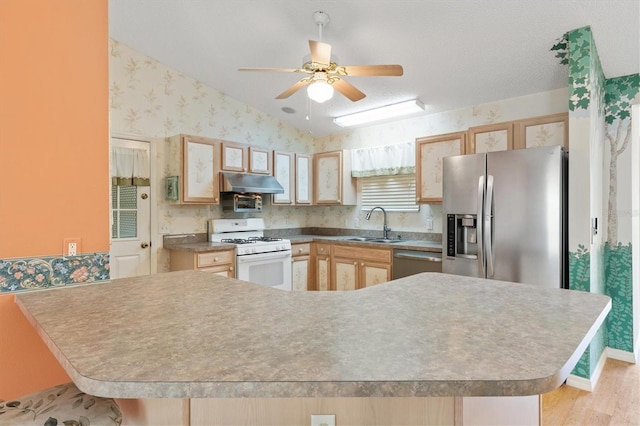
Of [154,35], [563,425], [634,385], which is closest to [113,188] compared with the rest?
[154,35]

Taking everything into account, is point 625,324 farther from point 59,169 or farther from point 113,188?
point 113,188

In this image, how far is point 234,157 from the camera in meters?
4.17

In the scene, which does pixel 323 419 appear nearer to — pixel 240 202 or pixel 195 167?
pixel 195 167

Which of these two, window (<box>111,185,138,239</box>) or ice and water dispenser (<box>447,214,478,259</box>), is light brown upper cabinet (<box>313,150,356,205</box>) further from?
window (<box>111,185,138,239</box>)

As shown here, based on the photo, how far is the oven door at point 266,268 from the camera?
3.88 meters

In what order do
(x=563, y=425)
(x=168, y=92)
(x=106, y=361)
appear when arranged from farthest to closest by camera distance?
(x=168, y=92) < (x=563, y=425) < (x=106, y=361)

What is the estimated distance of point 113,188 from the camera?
3.61 m

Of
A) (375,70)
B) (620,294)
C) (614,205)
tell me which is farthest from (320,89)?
(620,294)

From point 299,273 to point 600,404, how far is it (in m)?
3.18

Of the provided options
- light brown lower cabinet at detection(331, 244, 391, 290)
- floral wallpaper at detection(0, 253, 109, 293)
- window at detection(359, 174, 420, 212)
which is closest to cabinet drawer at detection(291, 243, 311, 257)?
light brown lower cabinet at detection(331, 244, 391, 290)

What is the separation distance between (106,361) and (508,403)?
1.11 m

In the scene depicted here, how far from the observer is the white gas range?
12.8 ft

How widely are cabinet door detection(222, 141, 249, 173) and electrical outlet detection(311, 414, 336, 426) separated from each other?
3.54 meters

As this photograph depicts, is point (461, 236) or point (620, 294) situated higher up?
point (461, 236)
